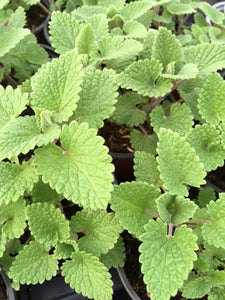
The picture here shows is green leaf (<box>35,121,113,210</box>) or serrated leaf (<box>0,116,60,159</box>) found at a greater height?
serrated leaf (<box>0,116,60,159</box>)

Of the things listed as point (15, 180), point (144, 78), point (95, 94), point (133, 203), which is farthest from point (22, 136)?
point (144, 78)

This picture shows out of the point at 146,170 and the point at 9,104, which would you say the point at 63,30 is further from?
the point at 146,170

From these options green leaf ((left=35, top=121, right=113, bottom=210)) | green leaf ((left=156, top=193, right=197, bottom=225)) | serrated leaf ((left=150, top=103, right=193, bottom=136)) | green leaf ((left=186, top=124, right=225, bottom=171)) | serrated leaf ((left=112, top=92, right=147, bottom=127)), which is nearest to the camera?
green leaf ((left=35, top=121, right=113, bottom=210))

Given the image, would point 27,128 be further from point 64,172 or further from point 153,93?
point 153,93

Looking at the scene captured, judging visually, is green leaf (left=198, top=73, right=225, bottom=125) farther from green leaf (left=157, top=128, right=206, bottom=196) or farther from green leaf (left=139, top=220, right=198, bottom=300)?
green leaf (left=139, top=220, right=198, bottom=300)

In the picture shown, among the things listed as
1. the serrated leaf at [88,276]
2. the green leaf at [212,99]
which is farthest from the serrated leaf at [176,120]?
the serrated leaf at [88,276]

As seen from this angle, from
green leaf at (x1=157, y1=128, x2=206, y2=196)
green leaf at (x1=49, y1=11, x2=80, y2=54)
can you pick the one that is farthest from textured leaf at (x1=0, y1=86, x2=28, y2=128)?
green leaf at (x1=157, y1=128, x2=206, y2=196)

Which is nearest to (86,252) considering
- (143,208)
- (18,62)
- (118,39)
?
(143,208)
